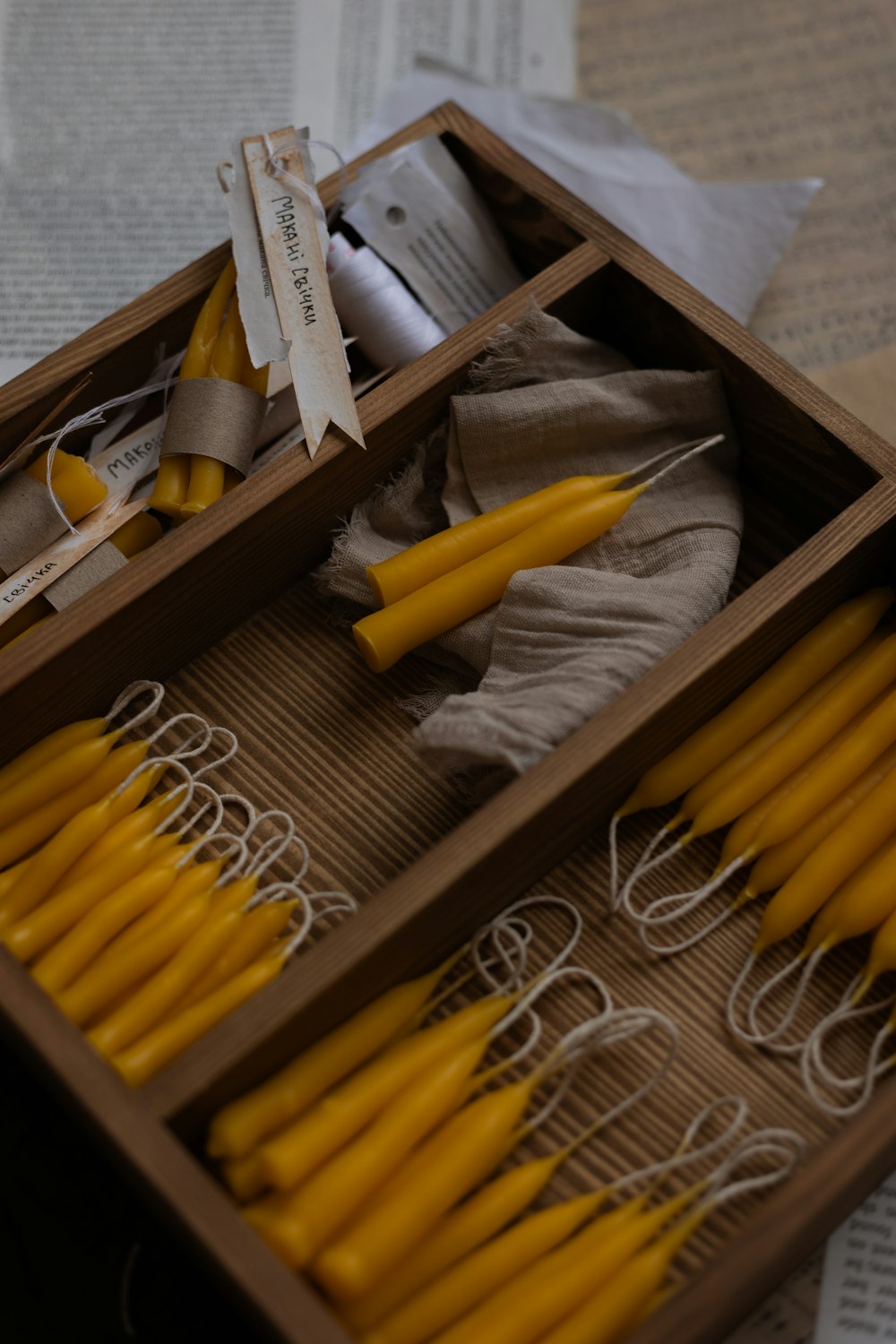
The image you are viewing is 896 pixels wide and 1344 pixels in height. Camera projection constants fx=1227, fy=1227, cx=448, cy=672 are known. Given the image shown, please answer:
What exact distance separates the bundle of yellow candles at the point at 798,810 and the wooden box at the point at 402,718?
0.07 feet

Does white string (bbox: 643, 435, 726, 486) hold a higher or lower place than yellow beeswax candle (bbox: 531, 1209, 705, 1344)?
higher

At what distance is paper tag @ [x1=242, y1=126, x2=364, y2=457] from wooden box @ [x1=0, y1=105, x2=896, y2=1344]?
0.08 ft

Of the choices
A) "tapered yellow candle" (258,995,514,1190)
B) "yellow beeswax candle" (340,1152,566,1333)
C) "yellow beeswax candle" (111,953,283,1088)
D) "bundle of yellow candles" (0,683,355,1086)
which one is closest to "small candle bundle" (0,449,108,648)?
"bundle of yellow candles" (0,683,355,1086)

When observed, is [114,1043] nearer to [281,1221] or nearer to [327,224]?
[281,1221]

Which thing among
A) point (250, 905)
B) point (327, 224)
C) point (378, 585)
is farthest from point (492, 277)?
point (250, 905)

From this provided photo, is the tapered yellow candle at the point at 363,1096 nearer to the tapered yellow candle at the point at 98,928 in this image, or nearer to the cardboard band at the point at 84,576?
the tapered yellow candle at the point at 98,928

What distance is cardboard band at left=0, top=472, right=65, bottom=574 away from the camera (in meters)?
1.01

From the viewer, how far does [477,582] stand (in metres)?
1.02

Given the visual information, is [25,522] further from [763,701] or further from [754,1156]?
[754,1156]

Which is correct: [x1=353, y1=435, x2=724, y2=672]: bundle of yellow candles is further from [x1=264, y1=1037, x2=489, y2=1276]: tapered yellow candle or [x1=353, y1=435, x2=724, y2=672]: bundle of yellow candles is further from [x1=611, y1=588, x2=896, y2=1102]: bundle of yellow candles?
[x1=264, y1=1037, x2=489, y2=1276]: tapered yellow candle

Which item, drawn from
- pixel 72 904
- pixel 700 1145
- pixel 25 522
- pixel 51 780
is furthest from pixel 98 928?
pixel 700 1145

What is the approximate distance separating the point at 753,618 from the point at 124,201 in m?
0.97

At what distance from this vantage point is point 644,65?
156cm

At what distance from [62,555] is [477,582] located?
34 centimetres
